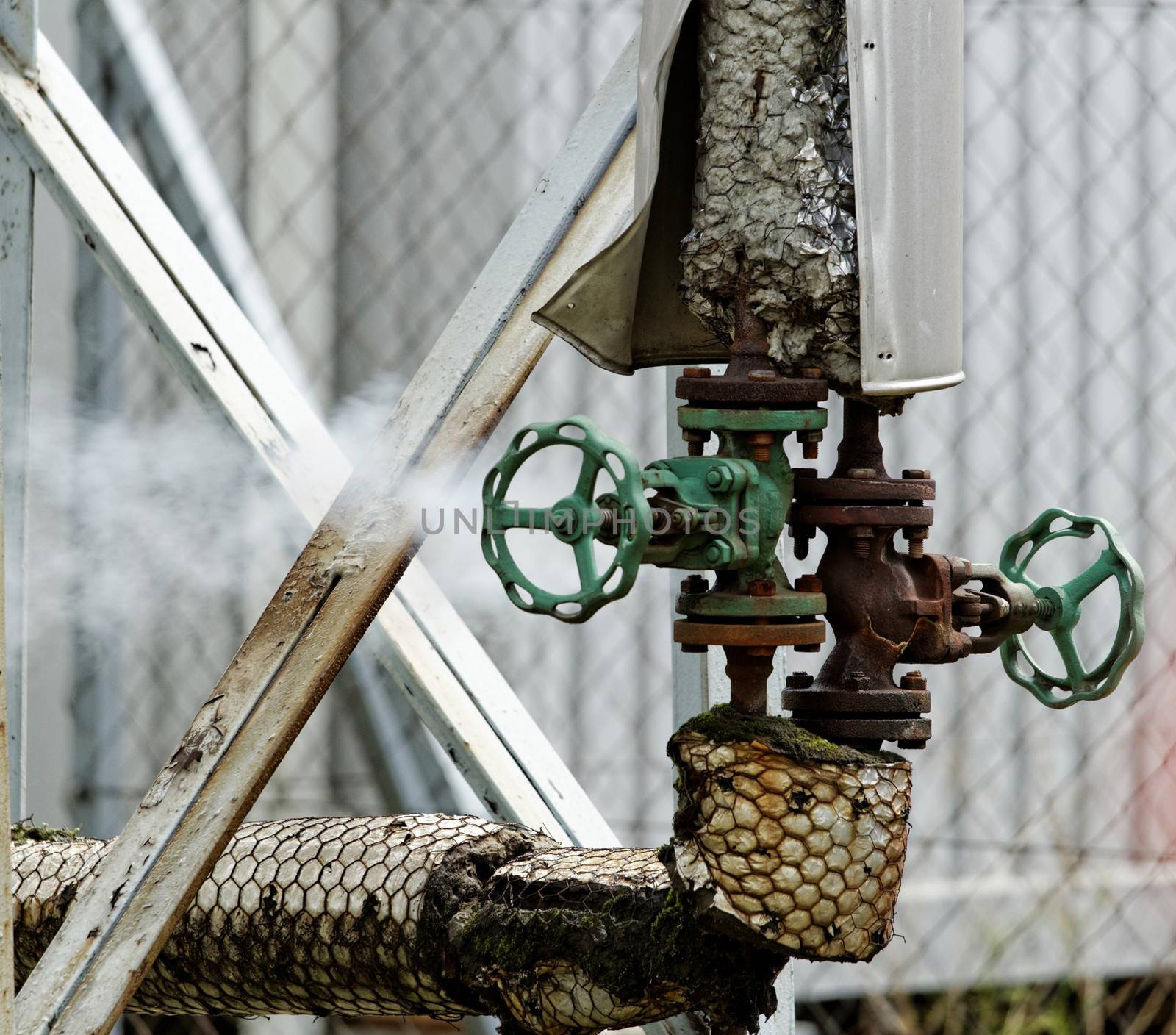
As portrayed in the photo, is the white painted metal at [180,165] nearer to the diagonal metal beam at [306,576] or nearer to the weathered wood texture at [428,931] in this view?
the diagonal metal beam at [306,576]

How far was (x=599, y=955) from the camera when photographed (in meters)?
1.04

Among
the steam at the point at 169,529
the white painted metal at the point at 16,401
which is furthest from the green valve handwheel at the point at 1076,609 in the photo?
the white painted metal at the point at 16,401

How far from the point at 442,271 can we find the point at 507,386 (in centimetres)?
172

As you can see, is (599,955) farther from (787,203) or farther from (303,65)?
(303,65)

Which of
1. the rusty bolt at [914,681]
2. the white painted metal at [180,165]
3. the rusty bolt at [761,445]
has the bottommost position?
the rusty bolt at [914,681]

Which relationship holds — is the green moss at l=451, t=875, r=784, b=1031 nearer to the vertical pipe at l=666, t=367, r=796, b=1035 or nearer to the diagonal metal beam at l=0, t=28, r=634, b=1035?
the diagonal metal beam at l=0, t=28, r=634, b=1035

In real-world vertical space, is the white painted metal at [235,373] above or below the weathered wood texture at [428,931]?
above

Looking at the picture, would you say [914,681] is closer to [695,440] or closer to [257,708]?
[695,440]

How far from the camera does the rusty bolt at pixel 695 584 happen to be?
3.31 feet

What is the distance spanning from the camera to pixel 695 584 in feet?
3.33

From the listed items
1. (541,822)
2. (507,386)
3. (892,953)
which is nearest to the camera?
(507,386)

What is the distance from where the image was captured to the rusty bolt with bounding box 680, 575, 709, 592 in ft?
3.31

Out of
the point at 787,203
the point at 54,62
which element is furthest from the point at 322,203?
the point at 787,203

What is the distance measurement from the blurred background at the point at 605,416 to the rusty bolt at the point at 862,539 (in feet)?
4.18
